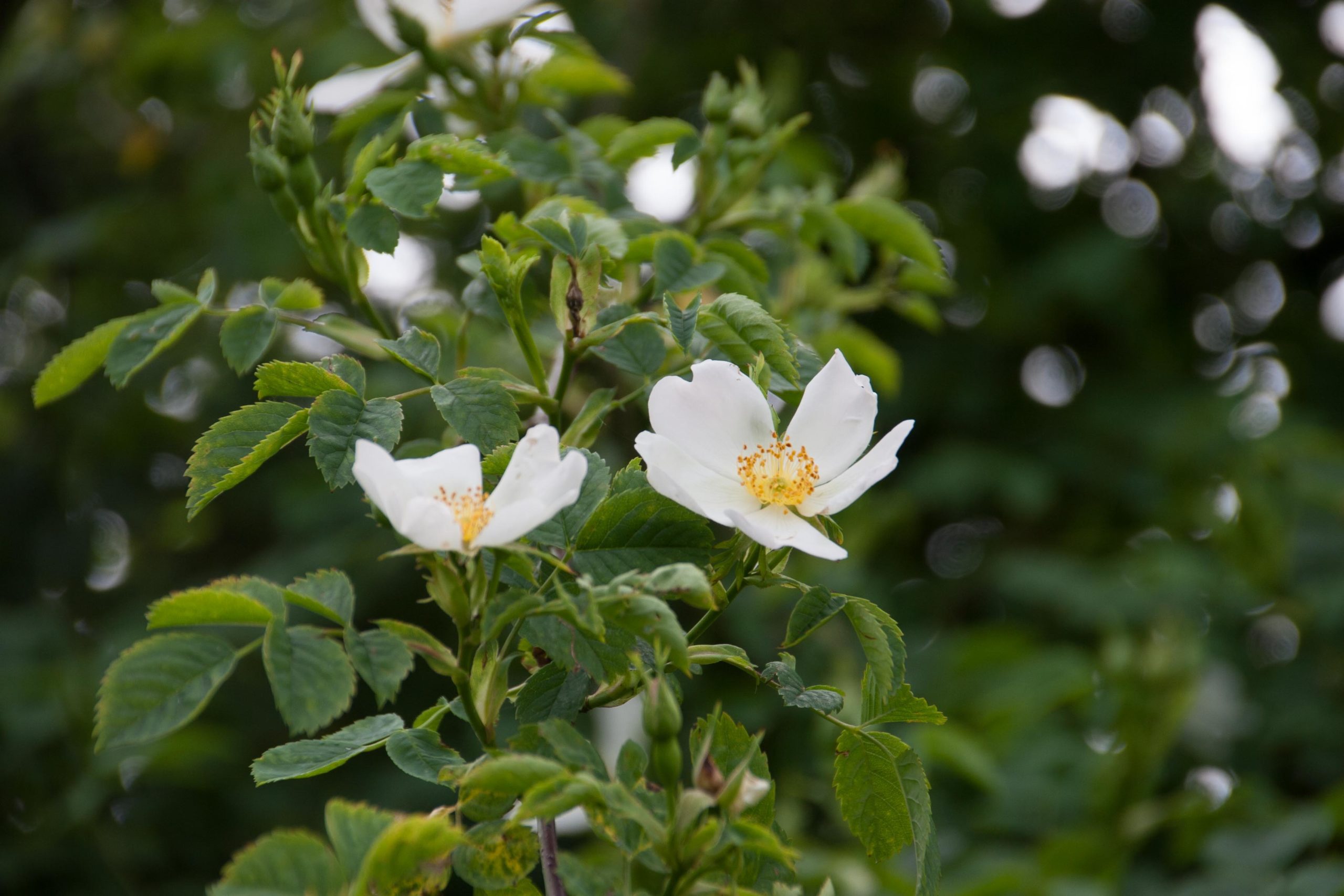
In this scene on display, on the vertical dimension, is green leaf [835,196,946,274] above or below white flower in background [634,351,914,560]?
below

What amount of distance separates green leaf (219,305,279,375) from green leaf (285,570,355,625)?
0.28 metres

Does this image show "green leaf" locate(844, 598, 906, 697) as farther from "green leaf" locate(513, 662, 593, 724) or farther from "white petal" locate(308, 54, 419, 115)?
"white petal" locate(308, 54, 419, 115)

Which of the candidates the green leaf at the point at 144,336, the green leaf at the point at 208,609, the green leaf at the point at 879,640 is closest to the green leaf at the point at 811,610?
the green leaf at the point at 879,640

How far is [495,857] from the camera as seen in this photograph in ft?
2.33

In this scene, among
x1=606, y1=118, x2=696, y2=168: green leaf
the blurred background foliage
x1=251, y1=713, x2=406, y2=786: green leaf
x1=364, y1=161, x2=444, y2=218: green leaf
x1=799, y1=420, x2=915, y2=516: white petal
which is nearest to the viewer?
x1=251, y1=713, x2=406, y2=786: green leaf

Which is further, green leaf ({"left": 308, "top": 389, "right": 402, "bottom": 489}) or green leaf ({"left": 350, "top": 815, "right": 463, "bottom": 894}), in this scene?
green leaf ({"left": 308, "top": 389, "right": 402, "bottom": 489})

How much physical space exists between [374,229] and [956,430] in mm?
2337

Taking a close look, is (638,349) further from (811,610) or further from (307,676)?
(307,676)

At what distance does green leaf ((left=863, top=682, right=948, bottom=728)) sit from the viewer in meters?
0.80

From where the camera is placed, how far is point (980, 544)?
10.4ft

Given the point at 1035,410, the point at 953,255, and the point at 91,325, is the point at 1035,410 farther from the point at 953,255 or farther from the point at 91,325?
the point at 91,325

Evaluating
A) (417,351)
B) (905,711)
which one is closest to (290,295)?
(417,351)

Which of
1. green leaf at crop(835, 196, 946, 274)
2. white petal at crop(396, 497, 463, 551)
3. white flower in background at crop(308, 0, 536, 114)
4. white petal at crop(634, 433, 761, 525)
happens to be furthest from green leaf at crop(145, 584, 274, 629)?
green leaf at crop(835, 196, 946, 274)

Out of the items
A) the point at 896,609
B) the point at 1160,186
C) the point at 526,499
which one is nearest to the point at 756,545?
the point at 526,499
